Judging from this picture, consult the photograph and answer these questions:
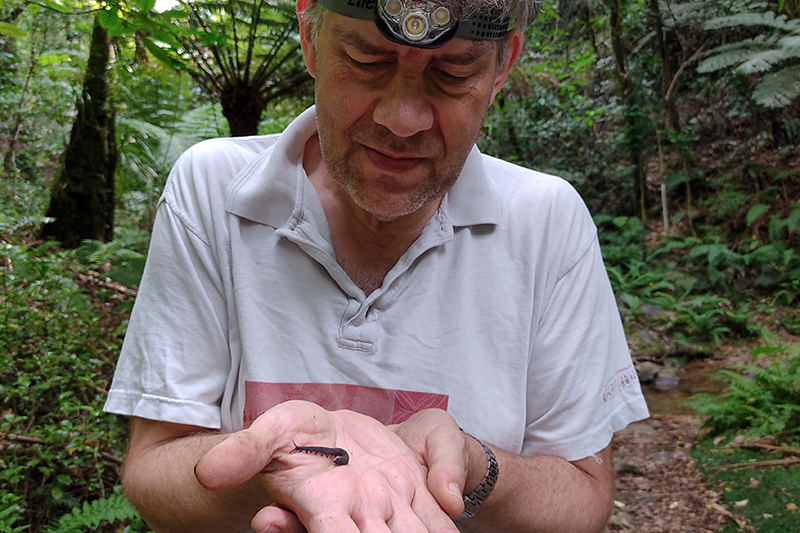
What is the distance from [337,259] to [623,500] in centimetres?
338

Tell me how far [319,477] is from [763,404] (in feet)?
15.5

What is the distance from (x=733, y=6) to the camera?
941 cm

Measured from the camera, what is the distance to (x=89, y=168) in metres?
5.40

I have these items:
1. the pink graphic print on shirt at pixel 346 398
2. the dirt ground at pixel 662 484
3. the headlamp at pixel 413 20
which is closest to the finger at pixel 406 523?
the pink graphic print on shirt at pixel 346 398

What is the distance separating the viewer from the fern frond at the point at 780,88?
773 centimetres

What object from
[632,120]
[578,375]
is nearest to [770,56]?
[632,120]

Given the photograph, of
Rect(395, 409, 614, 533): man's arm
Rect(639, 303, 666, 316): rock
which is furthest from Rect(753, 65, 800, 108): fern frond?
Rect(395, 409, 614, 533): man's arm

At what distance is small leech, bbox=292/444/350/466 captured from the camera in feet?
3.73

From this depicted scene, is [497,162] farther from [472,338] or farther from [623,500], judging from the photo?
[623,500]

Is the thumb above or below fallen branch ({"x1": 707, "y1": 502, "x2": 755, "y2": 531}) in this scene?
above

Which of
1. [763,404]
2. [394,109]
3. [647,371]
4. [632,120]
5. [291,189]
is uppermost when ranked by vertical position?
[632,120]

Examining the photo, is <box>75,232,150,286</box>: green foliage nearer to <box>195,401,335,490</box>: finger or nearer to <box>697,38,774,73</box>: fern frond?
<box>195,401,335,490</box>: finger

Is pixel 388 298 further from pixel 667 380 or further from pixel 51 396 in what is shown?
pixel 667 380

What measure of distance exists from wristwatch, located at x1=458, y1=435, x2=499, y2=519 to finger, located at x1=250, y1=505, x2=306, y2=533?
457mm
